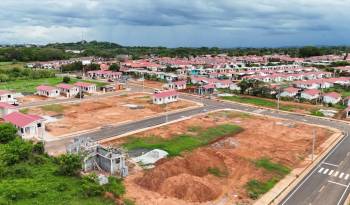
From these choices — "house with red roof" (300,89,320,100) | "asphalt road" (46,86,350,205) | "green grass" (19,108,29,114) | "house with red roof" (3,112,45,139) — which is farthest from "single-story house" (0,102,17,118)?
"house with red roof" (300,89,320,100)

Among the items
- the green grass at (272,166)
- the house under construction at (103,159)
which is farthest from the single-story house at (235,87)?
the house under construction at (103,159)

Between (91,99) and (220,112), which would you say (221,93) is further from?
(91,99)

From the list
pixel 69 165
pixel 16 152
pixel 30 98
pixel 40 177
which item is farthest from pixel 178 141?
pixel 30 98

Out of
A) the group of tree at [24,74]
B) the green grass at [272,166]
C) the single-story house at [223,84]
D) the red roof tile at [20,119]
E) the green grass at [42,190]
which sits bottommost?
the green grass at [272,166]

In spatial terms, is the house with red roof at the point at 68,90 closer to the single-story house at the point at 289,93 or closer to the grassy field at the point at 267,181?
the single-story house at the point at 289,93

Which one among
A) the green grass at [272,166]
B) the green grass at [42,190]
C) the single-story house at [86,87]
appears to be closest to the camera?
the green grass at [42,190]

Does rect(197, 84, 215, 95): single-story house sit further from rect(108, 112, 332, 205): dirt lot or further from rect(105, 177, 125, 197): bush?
rect(105, 177, 125, 197): bush
